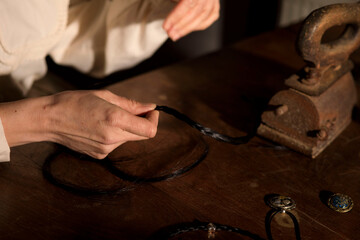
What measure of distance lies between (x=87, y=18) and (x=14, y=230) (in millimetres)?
798

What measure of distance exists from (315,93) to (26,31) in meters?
0.76

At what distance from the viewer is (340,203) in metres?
0.80

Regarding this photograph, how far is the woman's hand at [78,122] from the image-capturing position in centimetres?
80

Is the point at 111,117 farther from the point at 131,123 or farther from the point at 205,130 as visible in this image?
the point at 205,130

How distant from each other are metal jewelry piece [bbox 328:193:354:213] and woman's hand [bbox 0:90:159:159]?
0.37m

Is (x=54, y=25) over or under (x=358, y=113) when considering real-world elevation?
over

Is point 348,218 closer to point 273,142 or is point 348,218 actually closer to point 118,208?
point 273,142

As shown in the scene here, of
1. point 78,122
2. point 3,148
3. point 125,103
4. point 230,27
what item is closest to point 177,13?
point 125,103

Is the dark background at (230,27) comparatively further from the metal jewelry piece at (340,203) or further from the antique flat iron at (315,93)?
the metal jewelry piece at (340,203)

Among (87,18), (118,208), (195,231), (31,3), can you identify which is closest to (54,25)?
(31,3)

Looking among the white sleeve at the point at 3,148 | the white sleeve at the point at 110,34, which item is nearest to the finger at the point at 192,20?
the white sleeve at the point at 110,34

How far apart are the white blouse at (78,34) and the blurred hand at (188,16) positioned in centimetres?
17

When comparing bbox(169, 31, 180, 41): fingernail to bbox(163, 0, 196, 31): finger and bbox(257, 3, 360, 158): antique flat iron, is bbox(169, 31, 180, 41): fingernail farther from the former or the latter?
bbox(257, 3, 360, 158): antique flat iron

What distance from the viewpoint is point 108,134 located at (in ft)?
2.63
